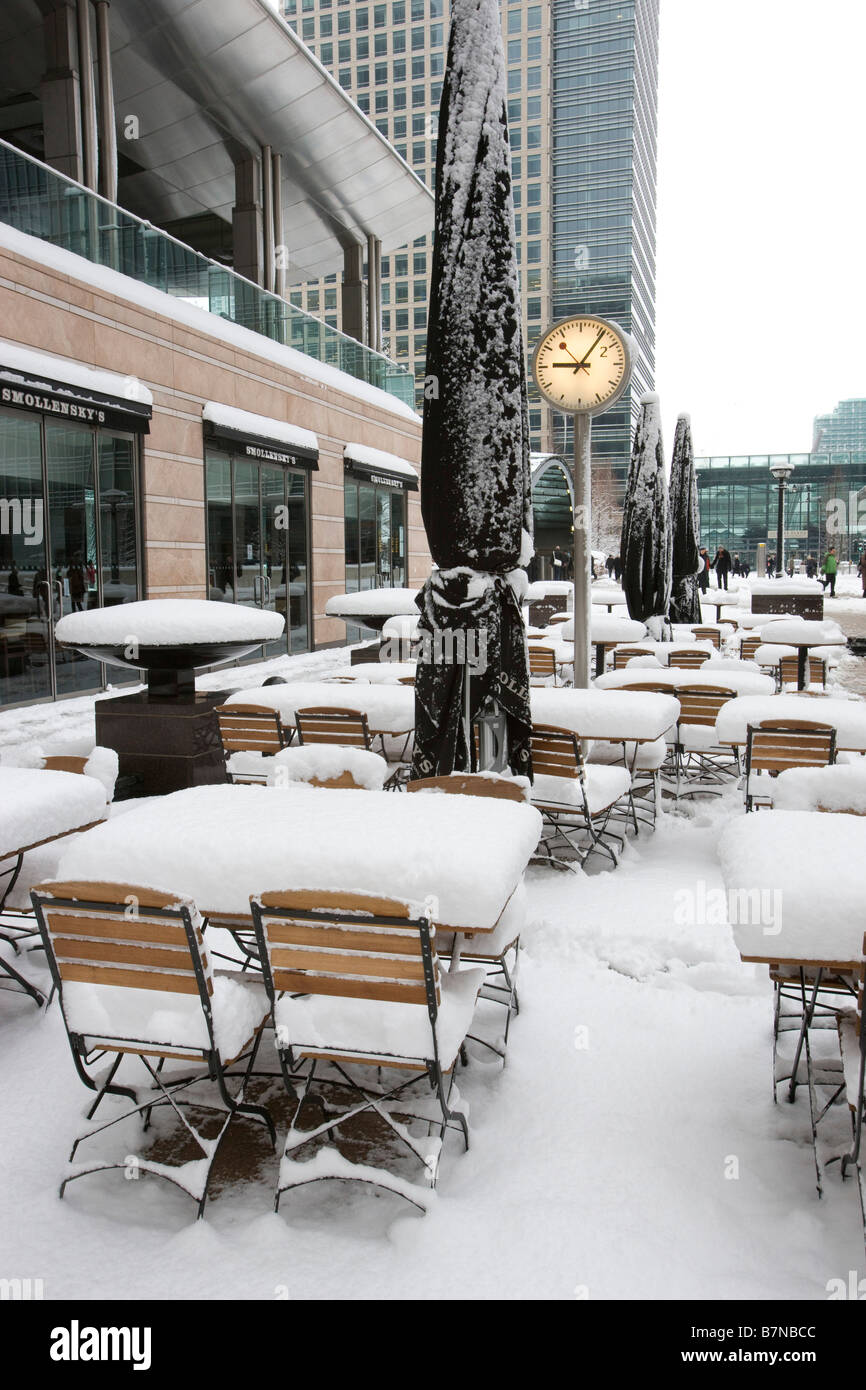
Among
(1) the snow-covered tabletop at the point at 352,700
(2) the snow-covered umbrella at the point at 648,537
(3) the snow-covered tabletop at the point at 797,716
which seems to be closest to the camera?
(3) the snow-covered tabletop at the point at 797,716

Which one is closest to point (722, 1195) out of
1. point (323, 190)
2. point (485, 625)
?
point (485, 625)

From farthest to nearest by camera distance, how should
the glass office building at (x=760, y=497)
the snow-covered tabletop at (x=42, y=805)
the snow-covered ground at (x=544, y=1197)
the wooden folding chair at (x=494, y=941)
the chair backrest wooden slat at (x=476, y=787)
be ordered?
the glass office building at (x=760, y=497) → the chair backrest wooden slat at (x=476, y=787) → the snow-covered tabletop at (x=42, y=805) → the wooden folding chair at (x=494, y=941) → the snow-covered ground at (x=544, y=1197)

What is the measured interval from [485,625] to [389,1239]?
12.4 ft

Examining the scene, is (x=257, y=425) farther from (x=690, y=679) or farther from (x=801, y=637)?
(x=690, y=679)

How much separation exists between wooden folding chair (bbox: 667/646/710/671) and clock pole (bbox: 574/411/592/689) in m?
3.27

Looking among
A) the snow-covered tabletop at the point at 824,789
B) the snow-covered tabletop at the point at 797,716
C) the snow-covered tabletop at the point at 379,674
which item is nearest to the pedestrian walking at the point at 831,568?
the snow-covered tabletop at the point at 379,674

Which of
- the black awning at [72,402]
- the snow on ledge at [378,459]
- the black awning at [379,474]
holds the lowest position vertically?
the black awning at [72,402]

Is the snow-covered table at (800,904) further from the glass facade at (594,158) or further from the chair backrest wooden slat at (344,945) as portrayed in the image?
the glass facade at (594,158)

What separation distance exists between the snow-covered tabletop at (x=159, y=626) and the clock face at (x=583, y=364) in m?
3.16

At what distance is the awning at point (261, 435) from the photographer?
15.2 m

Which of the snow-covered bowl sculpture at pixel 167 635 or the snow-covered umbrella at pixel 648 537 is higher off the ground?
the snow-covered umbrella at pixel 648 537

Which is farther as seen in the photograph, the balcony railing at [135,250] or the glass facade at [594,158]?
the glass facade at [594,158]

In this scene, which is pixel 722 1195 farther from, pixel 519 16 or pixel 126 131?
pixel 519 16

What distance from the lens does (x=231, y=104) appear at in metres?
18.0
